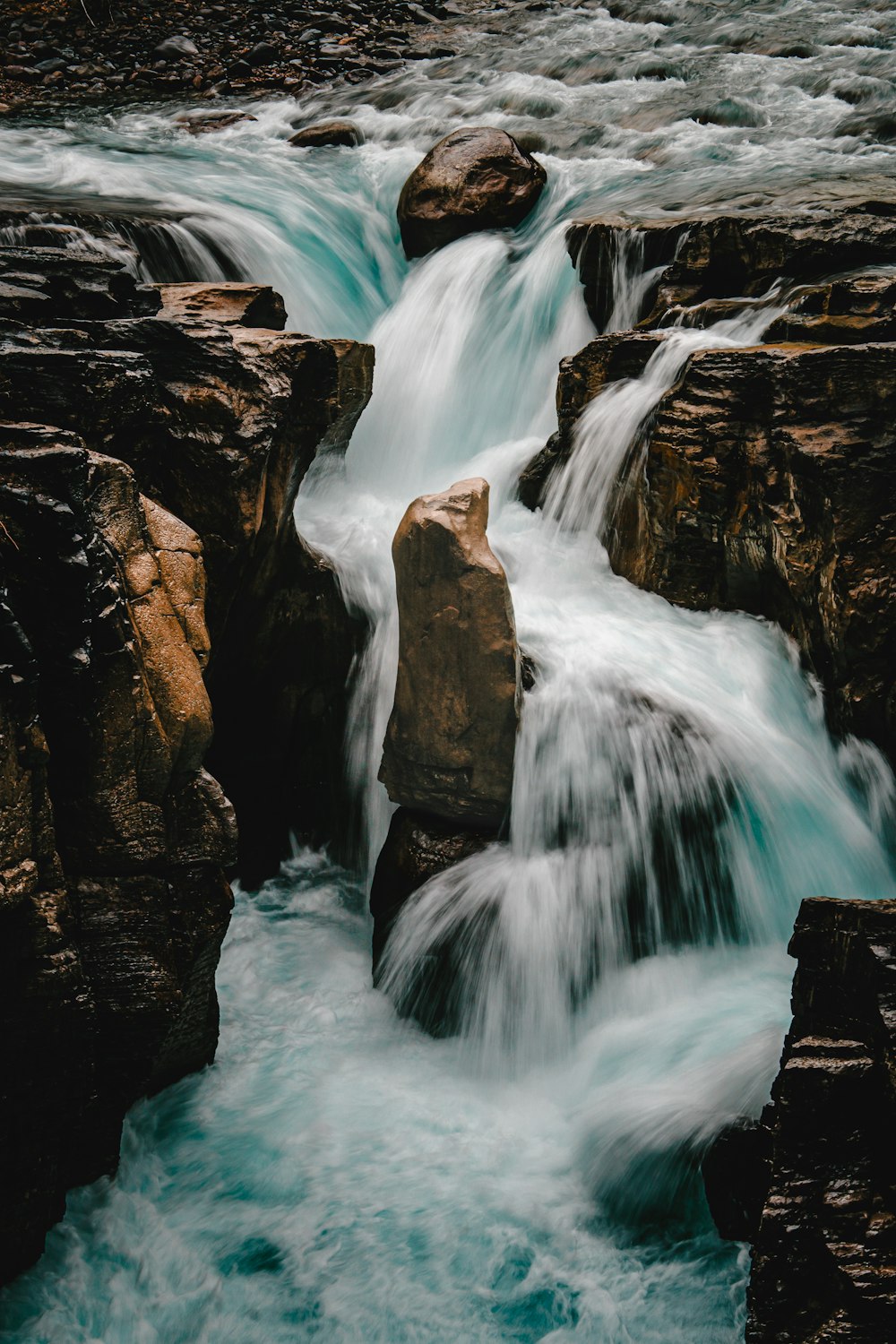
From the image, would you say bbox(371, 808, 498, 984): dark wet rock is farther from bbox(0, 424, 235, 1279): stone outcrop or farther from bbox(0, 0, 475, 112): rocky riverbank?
bbox(0, 0, 475, 112): rocky riverbank

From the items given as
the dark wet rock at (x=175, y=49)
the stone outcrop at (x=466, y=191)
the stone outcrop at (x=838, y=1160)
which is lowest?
the stone outcrop at (x=838, y=1160)

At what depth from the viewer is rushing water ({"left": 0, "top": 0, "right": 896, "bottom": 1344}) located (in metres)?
3.85

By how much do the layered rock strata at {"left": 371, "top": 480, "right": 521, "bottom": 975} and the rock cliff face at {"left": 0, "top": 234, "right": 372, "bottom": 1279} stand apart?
925 millimetres

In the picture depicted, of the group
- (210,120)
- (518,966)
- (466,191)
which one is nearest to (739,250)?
(466,191)

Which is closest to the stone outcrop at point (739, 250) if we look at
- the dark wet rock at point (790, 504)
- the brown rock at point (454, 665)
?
the dark wet rock at point (790, 504)

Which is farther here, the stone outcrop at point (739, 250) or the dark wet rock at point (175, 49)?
the dark wet rock at point (175, 49)

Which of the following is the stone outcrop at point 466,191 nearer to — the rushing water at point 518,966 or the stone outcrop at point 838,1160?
the rushing water at point 518,966

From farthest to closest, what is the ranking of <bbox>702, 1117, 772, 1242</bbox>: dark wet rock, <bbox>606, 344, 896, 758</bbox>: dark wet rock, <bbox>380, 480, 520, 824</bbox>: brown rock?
<bbox>606, 344, 896, 758</bbox>: dark wet rock, <bbox>380, 480, 520, 824</bbox>: brown rock, <bbox>702, 1117, 772, 1242</bbox>: dark wet rock

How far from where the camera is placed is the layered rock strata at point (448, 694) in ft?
17.1

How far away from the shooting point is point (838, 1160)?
2.89 m

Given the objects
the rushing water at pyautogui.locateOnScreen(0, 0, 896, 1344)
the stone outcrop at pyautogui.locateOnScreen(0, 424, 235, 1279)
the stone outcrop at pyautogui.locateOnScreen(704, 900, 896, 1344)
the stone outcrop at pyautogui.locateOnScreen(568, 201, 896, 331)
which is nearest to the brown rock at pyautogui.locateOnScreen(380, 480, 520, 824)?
the rushing water at pyautogui.locateOnScreen(0, 0, 896, 1344)

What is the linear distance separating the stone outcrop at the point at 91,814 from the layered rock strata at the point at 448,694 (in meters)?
1.37

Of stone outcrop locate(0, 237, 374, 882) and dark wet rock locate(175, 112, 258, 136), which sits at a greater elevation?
dark wet rock locate(175, 112, 258, 136)

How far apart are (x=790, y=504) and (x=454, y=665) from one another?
2459 mm
